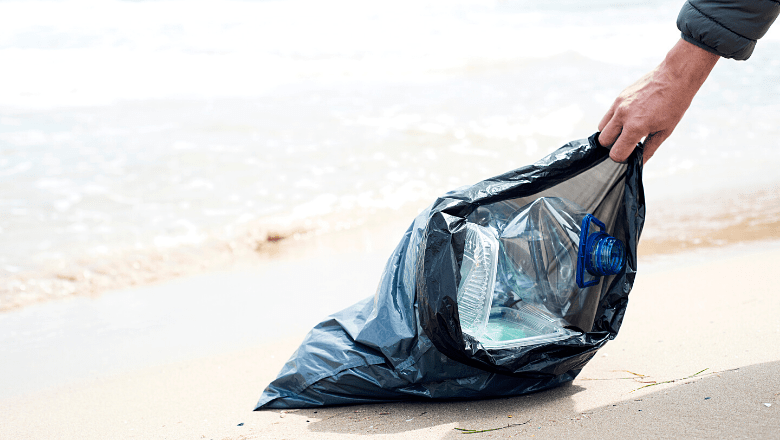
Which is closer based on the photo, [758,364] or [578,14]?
[758,364]

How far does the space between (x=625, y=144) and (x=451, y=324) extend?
2.45ft

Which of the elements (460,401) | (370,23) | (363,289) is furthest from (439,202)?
(370,23)

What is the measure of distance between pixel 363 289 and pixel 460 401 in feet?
4.60

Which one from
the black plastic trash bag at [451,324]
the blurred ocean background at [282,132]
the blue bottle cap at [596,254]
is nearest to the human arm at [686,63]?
the black plastic trash bag at [451,324]

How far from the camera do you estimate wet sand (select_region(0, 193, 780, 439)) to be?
5.12 feet

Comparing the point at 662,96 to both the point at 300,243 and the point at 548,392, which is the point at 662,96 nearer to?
the point at 548,392

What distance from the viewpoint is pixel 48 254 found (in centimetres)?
401

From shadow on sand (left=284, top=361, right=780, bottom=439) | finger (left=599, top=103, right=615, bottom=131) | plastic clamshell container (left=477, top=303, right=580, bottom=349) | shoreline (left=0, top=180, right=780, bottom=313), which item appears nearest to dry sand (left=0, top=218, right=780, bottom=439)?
shadow on sand (left=284, top=361, right=780, bottom=439)

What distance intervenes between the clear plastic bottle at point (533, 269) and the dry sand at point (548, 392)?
22 cm

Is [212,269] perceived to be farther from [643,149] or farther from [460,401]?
[643,149]

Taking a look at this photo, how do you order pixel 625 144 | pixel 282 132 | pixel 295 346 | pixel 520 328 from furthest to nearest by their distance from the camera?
1. pixel 282 132
2. pixel 295 346
3. pixel 520 328
4. pixel 625 144

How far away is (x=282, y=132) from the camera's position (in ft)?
22.1

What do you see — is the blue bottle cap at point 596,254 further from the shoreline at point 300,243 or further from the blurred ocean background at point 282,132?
the blurred ocean background at point 282,132

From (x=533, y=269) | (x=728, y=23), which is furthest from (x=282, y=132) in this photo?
(x=728, y=23)
